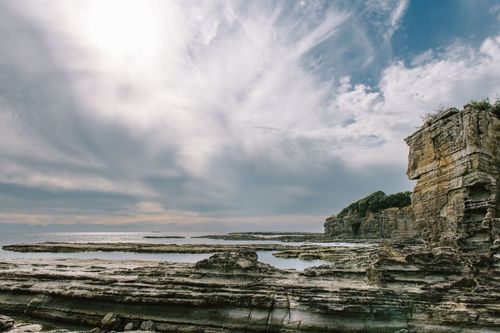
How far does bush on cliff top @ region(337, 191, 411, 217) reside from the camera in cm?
10475

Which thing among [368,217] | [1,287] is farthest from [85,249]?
[368,217]

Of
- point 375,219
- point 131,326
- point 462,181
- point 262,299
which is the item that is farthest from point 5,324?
point 375,219

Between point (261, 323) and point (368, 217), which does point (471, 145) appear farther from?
point (368, 217)

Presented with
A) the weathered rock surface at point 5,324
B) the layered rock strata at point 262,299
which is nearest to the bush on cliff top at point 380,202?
the layered rock strata at point 262,299

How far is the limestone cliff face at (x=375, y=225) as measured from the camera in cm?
8206

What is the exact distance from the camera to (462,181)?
39.2ft

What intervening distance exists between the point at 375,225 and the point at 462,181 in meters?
97.3

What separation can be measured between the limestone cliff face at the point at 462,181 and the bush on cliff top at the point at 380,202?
100320 millimetres

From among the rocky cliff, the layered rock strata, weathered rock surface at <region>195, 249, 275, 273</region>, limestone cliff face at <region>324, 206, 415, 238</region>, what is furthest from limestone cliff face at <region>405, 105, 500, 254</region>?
the rocky cliff

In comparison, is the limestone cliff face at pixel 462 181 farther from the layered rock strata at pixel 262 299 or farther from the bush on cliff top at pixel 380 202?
the bush on cliff top at pixel 380 202

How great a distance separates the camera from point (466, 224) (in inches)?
469

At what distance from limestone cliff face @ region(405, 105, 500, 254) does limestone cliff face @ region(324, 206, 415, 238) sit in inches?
2763

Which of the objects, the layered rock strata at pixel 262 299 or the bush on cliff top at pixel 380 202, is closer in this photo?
the layered rock strata at pixel 262 299

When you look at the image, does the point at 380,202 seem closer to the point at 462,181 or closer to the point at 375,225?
the point at 375,225
